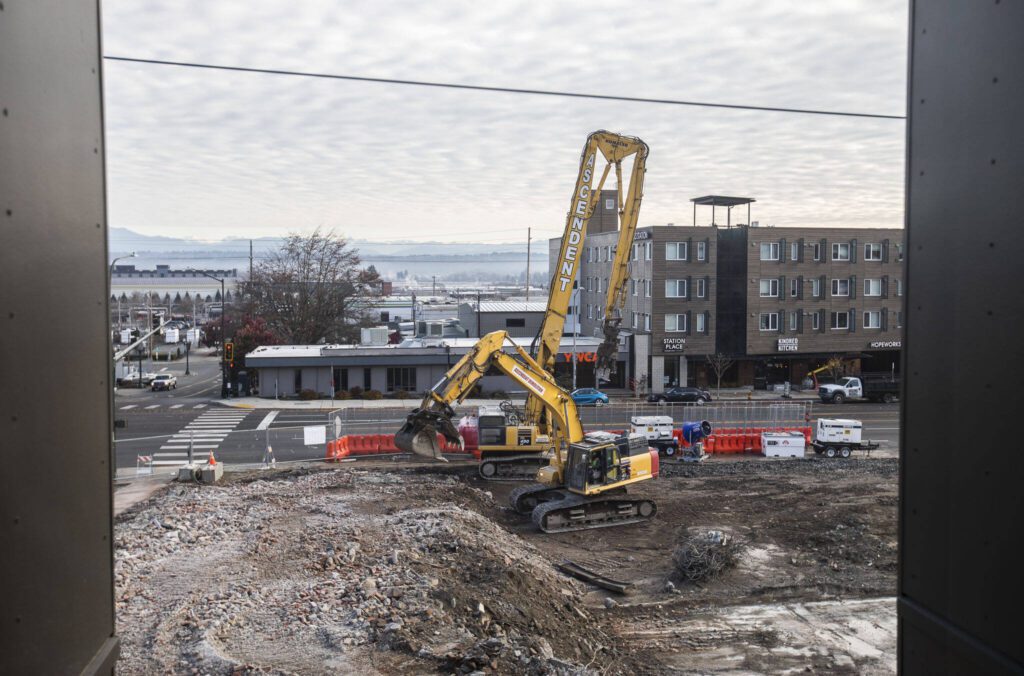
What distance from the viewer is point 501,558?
17.9 metres

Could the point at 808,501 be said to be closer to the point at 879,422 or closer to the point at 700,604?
the point at 700,604

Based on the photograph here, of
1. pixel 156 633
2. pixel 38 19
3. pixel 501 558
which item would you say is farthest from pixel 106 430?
pixel 501 558

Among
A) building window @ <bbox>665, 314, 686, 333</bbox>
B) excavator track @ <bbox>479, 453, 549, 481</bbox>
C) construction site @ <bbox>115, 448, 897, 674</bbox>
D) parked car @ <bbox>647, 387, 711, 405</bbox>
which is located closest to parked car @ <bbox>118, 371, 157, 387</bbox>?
parked car @ <bbox>647, 387, 711, 405</bbox>

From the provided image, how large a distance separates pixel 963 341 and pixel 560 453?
71.3ft

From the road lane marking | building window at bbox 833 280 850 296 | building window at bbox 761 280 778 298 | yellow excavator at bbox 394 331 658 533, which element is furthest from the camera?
building window at bbox 833 280 850 296

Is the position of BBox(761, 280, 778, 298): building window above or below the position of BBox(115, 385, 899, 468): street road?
above

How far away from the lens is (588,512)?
2362 cm

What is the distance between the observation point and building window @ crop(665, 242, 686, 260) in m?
55.8

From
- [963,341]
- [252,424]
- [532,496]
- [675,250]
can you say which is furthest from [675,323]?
[963,341]

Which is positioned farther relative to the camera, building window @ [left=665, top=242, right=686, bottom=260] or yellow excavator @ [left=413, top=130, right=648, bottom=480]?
building window @ [left=665, top=242, right=686, bottom=260]

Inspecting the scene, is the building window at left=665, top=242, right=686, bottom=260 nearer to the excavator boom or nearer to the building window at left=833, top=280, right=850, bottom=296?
the building window at left=833, top=280, right=850, bottom=296

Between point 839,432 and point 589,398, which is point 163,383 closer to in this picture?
point 589,398

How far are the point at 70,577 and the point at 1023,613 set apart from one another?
370 cm

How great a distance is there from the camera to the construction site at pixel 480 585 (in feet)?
43.9
